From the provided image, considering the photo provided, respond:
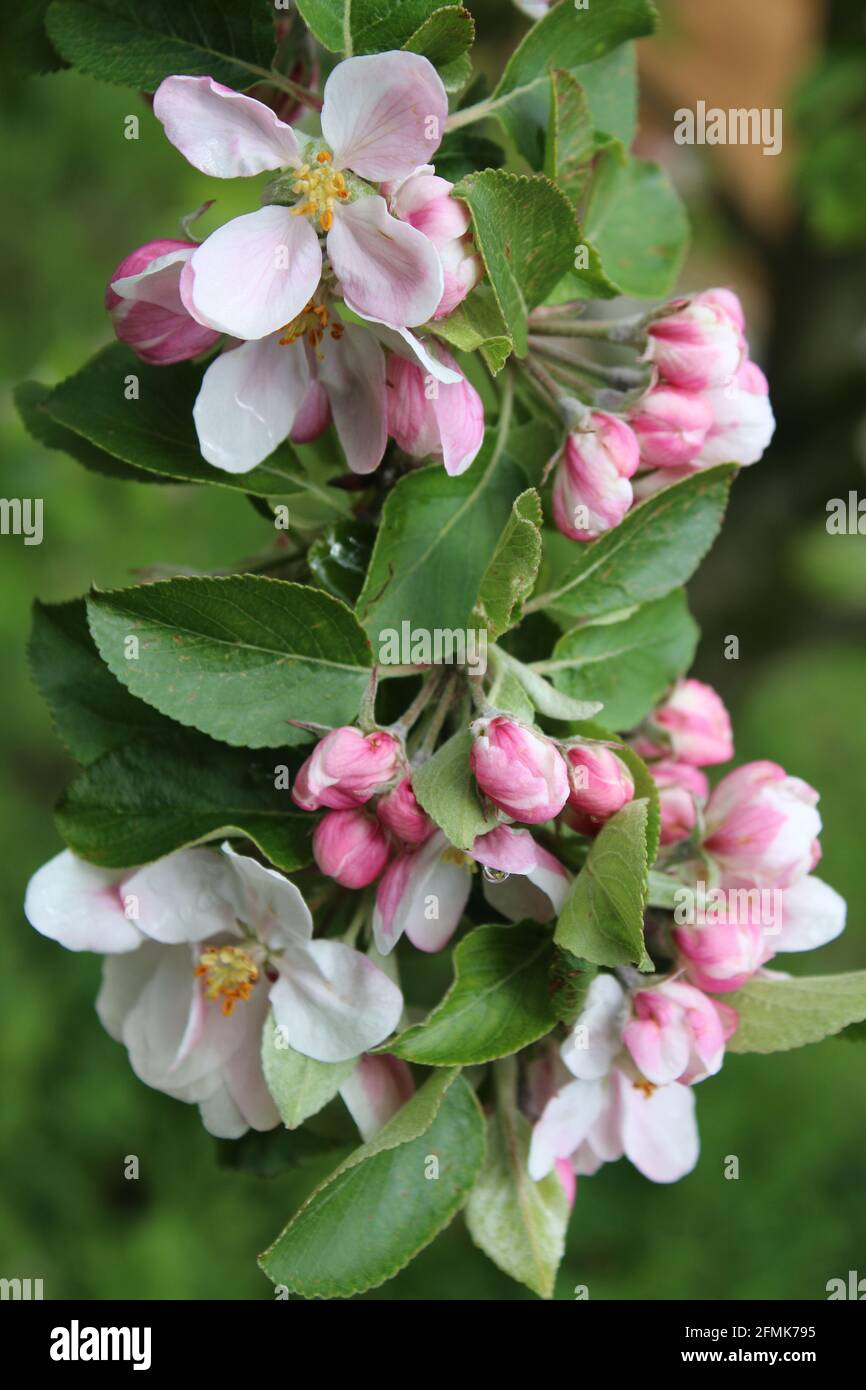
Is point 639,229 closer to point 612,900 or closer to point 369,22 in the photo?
point 369,22

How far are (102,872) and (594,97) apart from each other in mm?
532

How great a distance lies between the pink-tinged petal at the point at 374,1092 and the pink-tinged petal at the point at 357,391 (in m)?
0.31

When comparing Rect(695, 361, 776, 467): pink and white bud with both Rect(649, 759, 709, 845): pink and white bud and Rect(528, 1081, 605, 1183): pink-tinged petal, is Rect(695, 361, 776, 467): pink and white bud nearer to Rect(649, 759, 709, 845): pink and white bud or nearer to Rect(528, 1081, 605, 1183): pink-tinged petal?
Rect(649, 759, 709, 845): pink and white bud

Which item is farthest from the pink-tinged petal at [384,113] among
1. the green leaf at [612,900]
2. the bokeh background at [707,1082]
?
the bokeh background at [707,1082]

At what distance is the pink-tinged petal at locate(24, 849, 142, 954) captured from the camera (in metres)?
0.71

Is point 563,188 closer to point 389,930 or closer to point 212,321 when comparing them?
point 212,321

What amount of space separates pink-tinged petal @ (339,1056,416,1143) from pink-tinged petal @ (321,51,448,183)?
1.46 feet

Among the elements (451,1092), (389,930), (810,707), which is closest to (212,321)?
(389,930)

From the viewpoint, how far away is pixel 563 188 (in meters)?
0.75

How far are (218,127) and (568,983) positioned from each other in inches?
17.0

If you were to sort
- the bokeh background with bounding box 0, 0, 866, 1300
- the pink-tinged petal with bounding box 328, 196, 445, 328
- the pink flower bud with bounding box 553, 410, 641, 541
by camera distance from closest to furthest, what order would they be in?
the pink-tinged petal with bounding box 328, 196, 445, 328 < the pink flower bud with bounding box 553, 410, 641, 541 < the bokeh background with bounding box 0, 0, 866, 1300

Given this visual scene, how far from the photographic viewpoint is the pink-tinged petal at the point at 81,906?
2.33 ft

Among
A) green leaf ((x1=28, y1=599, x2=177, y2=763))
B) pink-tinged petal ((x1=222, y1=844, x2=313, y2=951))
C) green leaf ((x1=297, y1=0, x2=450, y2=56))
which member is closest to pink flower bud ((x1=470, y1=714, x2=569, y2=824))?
pink-tinged petal ((x1=222, y1=844, x2=313, y2=951))

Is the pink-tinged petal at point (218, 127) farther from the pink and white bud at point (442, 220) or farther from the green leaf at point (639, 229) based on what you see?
the green leaf at point (639, 229)
